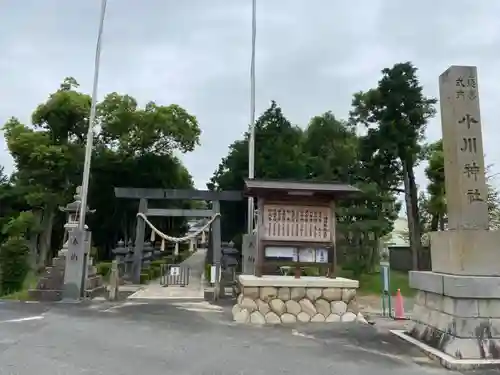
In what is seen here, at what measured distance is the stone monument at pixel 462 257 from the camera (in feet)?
18.8

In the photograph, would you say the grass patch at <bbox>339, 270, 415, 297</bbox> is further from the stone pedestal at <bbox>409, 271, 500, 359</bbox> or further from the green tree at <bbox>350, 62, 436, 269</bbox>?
the stone pedestal at <bbox>409, 271, 500, 359</bbox>

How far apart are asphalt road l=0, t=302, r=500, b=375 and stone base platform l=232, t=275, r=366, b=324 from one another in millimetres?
515

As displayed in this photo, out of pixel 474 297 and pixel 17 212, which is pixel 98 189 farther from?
pixel 474 297

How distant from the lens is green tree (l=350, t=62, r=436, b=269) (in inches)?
A: 766

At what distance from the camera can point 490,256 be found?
6031 mm

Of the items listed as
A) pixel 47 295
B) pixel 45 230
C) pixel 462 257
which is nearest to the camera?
pixel 462 257

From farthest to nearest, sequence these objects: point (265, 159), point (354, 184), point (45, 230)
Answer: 1. point (45, 230)
2. point (265, 159)
3. point (354, 184)

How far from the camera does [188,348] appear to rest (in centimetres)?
620

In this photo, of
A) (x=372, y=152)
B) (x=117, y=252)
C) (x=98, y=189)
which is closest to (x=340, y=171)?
(x=372, y=152)

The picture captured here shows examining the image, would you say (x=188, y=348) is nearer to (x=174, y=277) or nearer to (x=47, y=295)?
(x=47, y=295)

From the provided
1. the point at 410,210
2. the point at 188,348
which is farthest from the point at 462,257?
the point at 410,210

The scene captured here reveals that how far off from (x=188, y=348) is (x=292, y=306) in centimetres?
347

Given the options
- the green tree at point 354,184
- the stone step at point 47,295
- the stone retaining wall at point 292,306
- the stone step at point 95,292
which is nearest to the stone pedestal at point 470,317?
the stone retaining wall at point 292,306

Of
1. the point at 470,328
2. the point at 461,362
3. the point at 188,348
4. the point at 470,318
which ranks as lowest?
the point at 188,348
